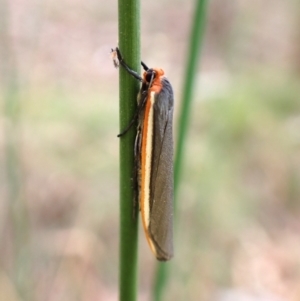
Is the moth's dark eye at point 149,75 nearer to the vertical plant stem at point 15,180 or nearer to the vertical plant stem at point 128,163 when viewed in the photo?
the vertical plant stem at point 128,163

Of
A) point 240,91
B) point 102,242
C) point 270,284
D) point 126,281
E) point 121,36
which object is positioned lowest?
point 270,284

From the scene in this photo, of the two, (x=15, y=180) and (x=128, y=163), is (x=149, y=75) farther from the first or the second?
(x=15, y=180)

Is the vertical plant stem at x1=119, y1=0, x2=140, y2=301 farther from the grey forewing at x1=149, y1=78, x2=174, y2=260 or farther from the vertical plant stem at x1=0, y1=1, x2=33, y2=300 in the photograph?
the vertical plant stem at x1=0, y1=1, x2=33, y2=300

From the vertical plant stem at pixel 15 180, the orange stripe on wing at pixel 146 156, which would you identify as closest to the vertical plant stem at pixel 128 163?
the orange stripe on wing at pixel 146 156

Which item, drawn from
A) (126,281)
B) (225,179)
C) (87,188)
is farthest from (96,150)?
(126,281)

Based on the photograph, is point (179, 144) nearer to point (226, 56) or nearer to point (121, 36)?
point (121, 36)

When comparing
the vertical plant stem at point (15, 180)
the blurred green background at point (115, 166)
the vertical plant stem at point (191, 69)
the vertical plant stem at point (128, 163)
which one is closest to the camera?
the vertical plant stem at point (128, 163)
